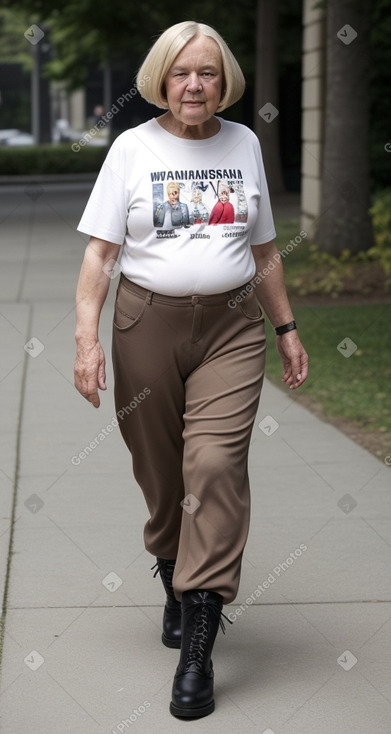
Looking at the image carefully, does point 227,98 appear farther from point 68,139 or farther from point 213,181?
point 68,139

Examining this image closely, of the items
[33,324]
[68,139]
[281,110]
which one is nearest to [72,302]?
[33,324]

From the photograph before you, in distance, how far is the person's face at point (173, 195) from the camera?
369cm

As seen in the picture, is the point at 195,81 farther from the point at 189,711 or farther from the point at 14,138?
the point at 14,138

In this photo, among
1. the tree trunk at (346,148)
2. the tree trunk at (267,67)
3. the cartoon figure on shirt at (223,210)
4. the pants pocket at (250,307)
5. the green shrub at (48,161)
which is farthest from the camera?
the green shrub at (48,161)

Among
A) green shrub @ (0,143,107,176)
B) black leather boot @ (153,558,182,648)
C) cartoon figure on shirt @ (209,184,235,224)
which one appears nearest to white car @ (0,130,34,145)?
green shrub @ (0,143,107,176)

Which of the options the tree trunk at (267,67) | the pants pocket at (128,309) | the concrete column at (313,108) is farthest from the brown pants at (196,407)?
the tree trunk at (267,67)

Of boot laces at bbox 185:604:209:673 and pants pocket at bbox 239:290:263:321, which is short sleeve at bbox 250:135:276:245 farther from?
boot laces at bbox 185:604:209:673

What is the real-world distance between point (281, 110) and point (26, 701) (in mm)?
28276

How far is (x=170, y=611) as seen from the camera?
Answer: 4168 millimetres

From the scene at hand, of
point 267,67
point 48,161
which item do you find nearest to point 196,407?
point 267,67

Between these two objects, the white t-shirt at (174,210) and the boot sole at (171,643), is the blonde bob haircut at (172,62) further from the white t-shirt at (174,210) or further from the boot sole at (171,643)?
the boot sole at (171,643)

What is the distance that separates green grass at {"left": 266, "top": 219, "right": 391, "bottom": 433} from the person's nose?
388 cm

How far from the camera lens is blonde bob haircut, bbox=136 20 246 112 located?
12.1ft

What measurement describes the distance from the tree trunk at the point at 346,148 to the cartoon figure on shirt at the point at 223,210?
33.6ft
